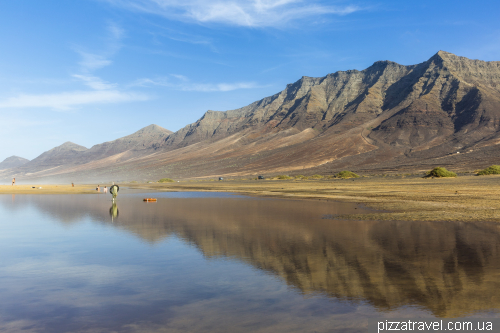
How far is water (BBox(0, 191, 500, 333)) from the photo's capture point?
22.7 feet

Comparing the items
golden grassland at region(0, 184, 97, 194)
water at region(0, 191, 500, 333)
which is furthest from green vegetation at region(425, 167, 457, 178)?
golden grassland at region(0, 184, 97, 194)

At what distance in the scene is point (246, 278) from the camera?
9422mm

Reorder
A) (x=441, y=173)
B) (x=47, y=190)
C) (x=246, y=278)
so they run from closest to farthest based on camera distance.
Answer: (x=246, y=278) < (x=47, y=190) < (x=441, y=173)

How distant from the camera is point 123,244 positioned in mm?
14438

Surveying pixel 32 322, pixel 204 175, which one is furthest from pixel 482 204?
pixel 204 175

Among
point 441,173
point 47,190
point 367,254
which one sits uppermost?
point 441,173

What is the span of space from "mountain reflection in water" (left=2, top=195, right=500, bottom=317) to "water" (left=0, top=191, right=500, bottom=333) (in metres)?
0.05

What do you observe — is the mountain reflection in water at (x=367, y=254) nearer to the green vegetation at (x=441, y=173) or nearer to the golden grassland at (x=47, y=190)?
the golden grassland at (x=47, y=190)

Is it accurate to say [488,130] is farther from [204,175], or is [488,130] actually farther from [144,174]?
[144,174]

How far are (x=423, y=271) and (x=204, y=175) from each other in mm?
165638

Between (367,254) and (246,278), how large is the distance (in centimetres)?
459

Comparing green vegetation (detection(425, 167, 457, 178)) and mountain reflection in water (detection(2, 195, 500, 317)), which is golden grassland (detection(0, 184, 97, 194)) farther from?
green vegetation (detection(425, 167, 457, 178))

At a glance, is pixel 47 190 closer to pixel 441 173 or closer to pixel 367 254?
pixel 367 254

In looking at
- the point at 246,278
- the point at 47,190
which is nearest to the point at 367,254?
the point at 246,278
